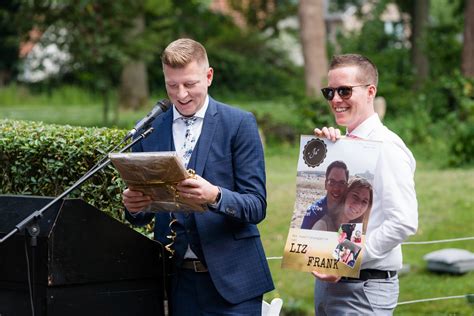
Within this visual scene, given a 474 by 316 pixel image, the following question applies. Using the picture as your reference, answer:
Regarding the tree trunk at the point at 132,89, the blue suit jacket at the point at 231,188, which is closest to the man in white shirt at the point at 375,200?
the blue suit jacket at the point at 231,188

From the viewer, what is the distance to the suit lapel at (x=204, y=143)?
4.64 metres

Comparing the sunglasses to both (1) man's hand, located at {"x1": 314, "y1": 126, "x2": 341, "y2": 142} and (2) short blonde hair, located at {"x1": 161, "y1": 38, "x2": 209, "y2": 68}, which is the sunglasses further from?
(2) short blonde hair, located at {"x1": 161, "y1": 38, "x2": 209, "y2": 68}

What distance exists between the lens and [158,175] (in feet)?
14.0

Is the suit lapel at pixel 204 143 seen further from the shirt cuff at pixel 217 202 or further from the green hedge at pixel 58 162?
the green hedge at pixel 58 162

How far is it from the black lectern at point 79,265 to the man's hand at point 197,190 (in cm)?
59

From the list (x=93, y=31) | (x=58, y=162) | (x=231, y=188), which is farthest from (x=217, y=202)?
(x=93, y=31)

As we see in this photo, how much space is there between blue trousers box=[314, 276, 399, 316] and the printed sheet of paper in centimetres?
73

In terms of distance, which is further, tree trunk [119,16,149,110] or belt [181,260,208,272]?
tree trunk [119,16,149,110]

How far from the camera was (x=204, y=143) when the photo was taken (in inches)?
184

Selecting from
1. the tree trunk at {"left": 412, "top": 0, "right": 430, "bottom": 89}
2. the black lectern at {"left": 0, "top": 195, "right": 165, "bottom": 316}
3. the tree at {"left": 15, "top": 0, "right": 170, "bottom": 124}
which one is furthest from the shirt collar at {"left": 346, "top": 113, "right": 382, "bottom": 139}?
the tree trunk at {"left": 412, "top": 0, "right": 430, "bottom": 89}

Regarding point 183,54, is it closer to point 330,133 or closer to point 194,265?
point 330,133

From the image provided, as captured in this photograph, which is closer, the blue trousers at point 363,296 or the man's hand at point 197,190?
the man's hand at point 197,190

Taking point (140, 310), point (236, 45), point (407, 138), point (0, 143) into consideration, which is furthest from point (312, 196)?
point (236, 45)

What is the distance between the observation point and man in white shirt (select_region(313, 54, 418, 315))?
173 inches
